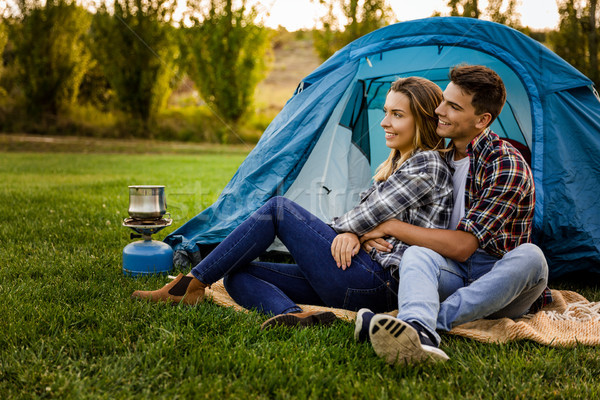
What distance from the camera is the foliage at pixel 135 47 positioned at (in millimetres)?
14227

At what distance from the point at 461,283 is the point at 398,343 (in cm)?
51

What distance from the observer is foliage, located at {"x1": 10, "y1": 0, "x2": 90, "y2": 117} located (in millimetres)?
13438

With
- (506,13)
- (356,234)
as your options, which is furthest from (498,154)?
(506,13)

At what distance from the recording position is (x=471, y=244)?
1898 millimetres

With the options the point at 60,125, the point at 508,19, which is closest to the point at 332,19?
the point at 508,19

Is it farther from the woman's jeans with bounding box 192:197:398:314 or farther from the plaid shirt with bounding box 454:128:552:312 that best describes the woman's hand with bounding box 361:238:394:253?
the plaid shirt with bounding box 454:128:552:312

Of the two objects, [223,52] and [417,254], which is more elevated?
[223,52]

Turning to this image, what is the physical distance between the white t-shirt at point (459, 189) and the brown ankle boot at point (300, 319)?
0.67 meters

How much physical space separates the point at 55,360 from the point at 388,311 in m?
1.28

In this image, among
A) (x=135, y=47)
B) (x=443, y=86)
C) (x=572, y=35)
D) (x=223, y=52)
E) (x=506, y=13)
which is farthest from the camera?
(x=223, y=52)

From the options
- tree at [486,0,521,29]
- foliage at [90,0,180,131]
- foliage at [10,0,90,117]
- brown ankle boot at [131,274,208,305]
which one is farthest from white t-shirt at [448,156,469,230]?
foliage at [10,0,90,117]

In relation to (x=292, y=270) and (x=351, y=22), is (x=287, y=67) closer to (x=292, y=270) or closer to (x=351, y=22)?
(x=351, y=22)

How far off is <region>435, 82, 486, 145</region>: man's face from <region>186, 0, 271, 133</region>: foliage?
45.4 feet

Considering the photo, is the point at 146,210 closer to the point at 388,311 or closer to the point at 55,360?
the point at 55,360
